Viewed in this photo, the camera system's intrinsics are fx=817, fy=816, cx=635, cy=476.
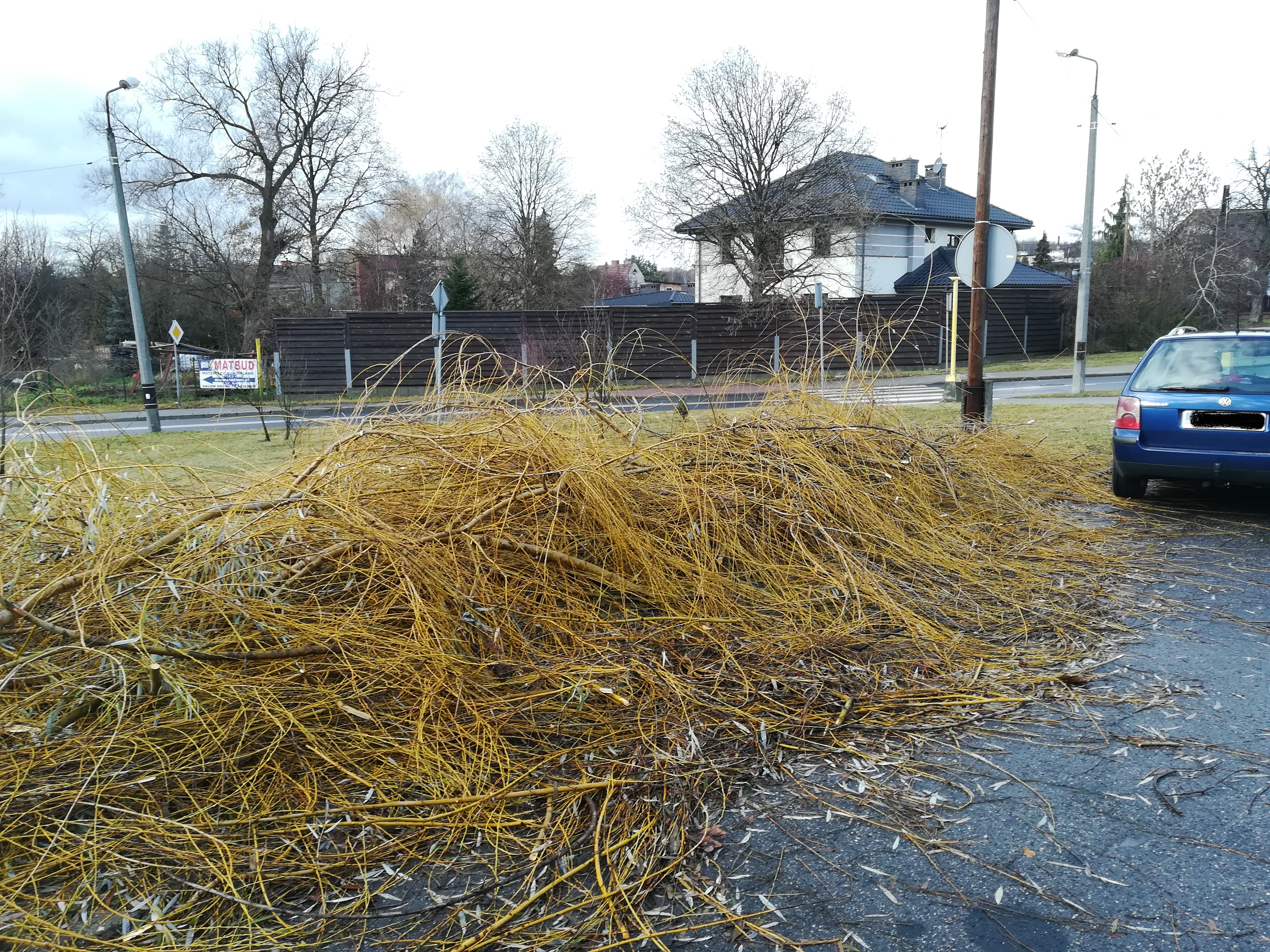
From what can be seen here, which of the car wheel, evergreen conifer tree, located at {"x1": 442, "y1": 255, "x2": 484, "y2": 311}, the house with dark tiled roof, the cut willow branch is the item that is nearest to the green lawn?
the cut willow branch

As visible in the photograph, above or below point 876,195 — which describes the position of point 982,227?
below

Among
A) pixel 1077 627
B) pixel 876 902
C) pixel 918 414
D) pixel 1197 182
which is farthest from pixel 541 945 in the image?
pixel 1197 182

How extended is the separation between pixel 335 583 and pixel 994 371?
28.9 metres

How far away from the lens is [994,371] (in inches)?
1136

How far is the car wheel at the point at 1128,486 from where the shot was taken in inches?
291

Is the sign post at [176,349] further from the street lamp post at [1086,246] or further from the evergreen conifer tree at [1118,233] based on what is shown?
the evergreen conifer tree at [1118,233]

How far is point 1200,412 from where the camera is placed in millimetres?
6512

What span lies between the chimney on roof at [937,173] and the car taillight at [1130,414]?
44279mm

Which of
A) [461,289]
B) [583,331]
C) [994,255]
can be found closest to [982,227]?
[994,255]

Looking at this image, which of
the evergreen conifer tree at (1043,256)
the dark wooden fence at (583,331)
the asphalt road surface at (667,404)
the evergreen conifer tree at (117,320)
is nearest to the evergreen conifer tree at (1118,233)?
the evergreen conifer tree at (1043,256)

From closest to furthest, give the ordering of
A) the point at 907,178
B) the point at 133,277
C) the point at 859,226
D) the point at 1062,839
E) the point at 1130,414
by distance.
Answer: the point at 1062,839, the point at 1130,414, the point at 133,277, the point at 859,226, the point at 907,178

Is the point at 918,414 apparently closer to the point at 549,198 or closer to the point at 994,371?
the point at 994,371

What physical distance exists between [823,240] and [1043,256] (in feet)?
88.7

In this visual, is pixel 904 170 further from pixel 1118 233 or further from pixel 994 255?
pixel 994 255
